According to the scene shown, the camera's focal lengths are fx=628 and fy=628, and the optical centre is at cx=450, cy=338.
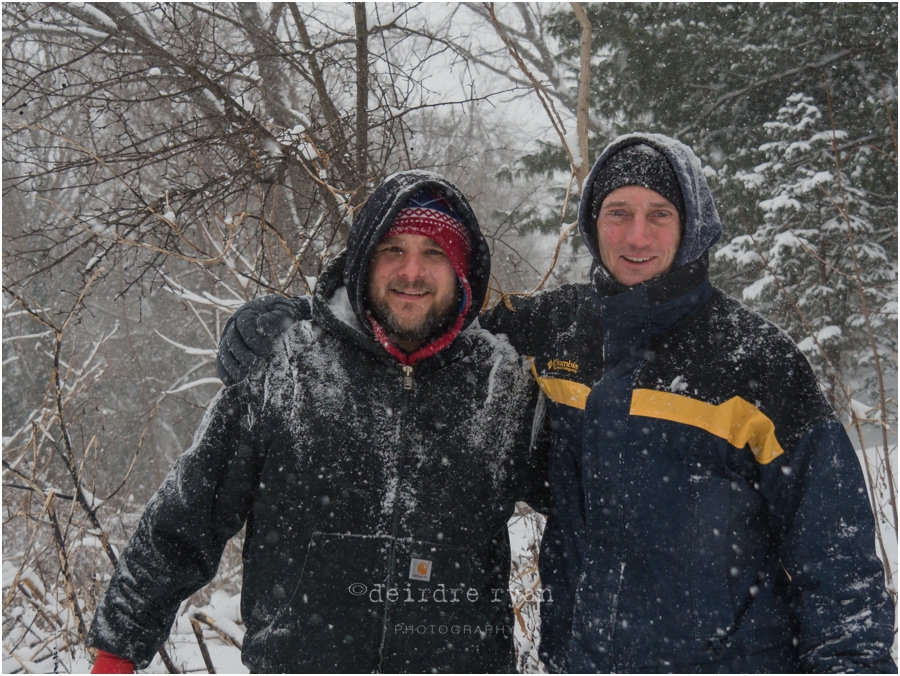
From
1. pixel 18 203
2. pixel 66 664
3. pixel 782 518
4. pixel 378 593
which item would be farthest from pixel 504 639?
pixel 18 203

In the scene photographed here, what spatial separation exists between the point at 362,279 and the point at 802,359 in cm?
136

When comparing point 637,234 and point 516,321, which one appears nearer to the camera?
point 637,234

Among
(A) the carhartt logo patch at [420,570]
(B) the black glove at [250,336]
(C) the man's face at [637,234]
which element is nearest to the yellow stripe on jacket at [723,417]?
(C) the man's face at [637,234]

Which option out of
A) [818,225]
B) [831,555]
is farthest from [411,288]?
[818,225]

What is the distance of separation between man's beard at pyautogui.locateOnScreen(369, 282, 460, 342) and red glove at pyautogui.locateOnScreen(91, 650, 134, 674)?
129cm

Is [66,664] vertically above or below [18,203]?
below

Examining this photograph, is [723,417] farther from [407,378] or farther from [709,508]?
[407,378]

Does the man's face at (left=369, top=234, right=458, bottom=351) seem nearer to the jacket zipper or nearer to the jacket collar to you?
the jacket zipper

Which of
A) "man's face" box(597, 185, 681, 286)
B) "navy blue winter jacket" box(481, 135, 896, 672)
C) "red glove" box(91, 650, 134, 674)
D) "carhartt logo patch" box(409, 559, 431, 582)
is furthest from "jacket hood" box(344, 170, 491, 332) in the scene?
"red glove" box(91, 650, 134, 674)

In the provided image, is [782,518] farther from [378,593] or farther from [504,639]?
[378,593]

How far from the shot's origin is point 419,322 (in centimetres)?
207

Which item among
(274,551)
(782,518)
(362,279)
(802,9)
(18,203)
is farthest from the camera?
(18,203)

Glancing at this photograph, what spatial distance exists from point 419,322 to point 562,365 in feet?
1.63

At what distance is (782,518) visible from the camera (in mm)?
1783
